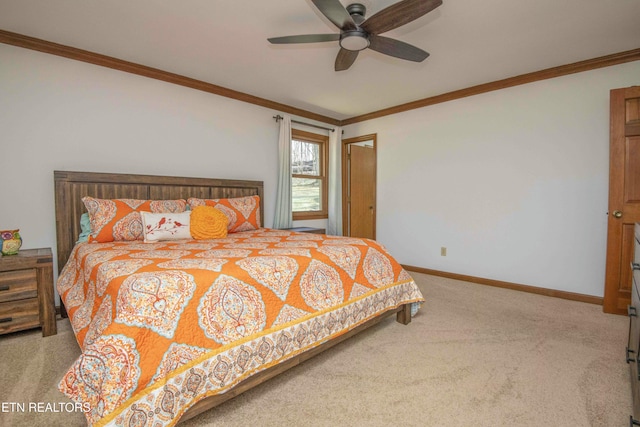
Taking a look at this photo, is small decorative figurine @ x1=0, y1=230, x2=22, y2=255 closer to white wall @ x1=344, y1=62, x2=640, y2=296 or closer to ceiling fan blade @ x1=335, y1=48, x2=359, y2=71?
ceiling fan blade @ x1=335, y1=48, x2=359, y2=71

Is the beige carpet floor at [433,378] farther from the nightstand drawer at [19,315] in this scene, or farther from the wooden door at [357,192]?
the wooden door at [357,192]

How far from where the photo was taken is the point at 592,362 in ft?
6.44

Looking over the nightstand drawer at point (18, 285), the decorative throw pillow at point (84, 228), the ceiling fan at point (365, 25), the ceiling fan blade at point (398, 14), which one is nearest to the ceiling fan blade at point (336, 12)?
the ceiling fan at point (365, 25)

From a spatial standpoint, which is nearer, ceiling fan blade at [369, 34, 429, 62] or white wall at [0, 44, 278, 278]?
ceiling fan blade at [369, 34, 429, 62]

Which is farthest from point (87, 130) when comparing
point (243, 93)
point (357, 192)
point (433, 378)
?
point (357, 192)

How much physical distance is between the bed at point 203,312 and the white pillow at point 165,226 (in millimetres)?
144

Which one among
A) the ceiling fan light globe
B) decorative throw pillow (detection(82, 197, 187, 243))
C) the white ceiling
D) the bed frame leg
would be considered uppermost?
the white ceiling

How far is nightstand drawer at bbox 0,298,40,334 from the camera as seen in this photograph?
2.19m

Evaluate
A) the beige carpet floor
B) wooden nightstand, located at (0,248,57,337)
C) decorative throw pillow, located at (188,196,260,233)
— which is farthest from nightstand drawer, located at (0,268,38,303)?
decorative throw pillow, located at (188,196,260,233)

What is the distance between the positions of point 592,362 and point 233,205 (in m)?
3.22

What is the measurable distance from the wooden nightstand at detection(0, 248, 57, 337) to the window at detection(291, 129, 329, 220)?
2971 mm

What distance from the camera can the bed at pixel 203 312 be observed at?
1155 mm

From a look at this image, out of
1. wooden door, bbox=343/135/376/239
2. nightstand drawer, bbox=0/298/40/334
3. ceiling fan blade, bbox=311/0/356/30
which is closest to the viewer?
ceiling fan blade, bbox=311/0/356/30

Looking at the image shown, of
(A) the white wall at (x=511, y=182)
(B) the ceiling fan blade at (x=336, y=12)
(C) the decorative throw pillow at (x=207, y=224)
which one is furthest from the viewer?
(A) the white wall at (x=511, y=182)
